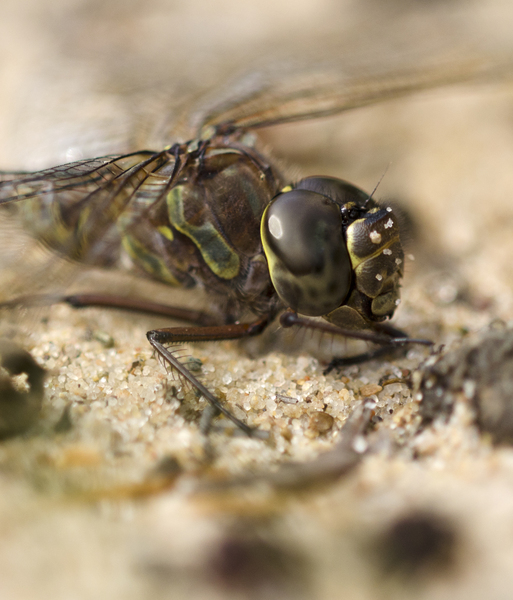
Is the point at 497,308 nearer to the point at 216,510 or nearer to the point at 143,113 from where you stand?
the point at 216,510

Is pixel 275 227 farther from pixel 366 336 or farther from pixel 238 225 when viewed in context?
pixel 366 336

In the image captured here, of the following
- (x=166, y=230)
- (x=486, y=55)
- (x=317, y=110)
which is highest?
(x=486, y=55)

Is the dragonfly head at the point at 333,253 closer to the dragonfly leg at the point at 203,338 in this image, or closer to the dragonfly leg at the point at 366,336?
the dragonfly leg at the point at 366,336

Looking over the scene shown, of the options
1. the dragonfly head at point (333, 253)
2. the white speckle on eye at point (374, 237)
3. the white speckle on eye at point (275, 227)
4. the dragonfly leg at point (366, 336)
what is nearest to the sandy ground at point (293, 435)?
the dragonfly leg at point (366, 336)

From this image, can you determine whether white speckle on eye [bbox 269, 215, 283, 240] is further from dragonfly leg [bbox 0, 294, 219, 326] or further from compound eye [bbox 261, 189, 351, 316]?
dragonfly leg [bbox 0, 294, 219, 326]

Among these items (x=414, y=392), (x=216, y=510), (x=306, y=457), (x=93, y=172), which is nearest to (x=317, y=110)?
(x=93, y=172)

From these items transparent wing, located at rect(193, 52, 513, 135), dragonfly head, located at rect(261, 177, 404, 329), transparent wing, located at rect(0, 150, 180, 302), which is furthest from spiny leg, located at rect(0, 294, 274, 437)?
transparent wing, located at rect(193, 52, 513, 135)

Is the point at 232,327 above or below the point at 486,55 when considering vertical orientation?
below
